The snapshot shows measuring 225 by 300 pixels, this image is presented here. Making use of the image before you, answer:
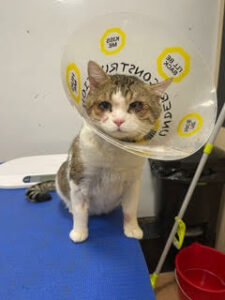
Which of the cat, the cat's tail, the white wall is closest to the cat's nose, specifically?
the cat

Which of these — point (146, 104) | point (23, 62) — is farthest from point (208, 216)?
point (23, 62)

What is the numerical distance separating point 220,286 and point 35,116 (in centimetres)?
145

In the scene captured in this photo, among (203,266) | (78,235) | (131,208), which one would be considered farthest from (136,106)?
(203,266)

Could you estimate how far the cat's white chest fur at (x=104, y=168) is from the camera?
2.29ft

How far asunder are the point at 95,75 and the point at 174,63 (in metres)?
0.26

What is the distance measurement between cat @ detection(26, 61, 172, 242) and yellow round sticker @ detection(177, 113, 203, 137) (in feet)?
0.28

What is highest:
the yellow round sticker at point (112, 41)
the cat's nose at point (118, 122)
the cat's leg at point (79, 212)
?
the yellow round sticker at point (112, 41)

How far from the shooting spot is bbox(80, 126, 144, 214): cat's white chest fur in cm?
70

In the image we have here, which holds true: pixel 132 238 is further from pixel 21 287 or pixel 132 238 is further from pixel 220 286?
pixel 220 286

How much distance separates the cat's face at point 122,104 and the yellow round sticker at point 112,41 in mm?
97

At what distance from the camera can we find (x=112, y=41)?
710mm

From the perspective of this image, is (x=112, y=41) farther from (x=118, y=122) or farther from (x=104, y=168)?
(x=104, y=168)

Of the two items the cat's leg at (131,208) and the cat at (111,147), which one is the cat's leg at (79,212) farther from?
the cat's leg at (131,208)

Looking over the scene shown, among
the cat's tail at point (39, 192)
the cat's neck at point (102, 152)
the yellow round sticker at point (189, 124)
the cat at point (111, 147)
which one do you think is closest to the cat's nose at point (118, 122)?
the cat at point (111, 147)
